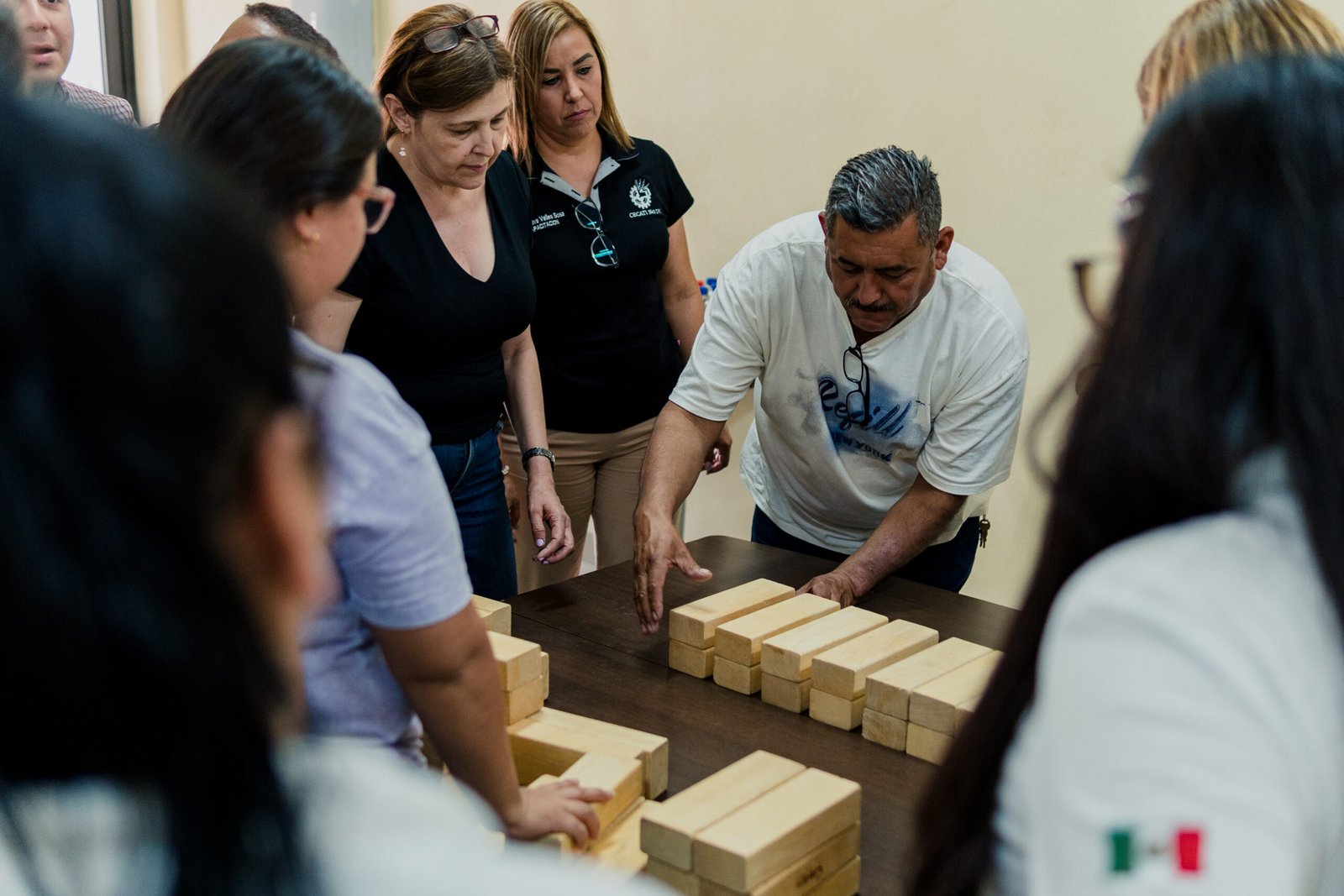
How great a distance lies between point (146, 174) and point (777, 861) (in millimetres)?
1060

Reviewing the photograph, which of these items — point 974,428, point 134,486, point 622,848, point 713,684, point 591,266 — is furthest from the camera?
point 591,266

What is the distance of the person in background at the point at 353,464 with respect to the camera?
1.06 meters

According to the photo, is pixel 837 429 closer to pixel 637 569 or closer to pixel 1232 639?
pixel 637 569

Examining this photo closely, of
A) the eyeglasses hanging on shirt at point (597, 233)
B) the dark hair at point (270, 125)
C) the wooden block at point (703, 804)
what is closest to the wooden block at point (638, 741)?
the wooden block at point (703, 804)

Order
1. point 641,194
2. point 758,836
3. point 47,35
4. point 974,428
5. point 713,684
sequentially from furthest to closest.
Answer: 1. point 641,194
2. point 47,35
3. point 974,428
4. point 713,684
5. point 758,836

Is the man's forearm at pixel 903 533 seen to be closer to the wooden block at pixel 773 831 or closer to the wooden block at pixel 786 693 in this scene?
the wooden block at pixel 786 693

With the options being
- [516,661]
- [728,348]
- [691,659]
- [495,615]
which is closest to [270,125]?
[516,661]

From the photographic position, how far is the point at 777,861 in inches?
50.6

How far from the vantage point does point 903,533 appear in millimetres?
2229

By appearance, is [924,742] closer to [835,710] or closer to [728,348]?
[835,710]

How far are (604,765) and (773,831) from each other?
27cm

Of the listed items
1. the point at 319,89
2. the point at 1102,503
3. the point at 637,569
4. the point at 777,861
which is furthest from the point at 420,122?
the point at 1102,503

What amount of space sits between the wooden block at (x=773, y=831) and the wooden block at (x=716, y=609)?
18.8 inches

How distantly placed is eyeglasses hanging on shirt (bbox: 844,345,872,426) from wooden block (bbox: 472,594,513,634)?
2.82ft
